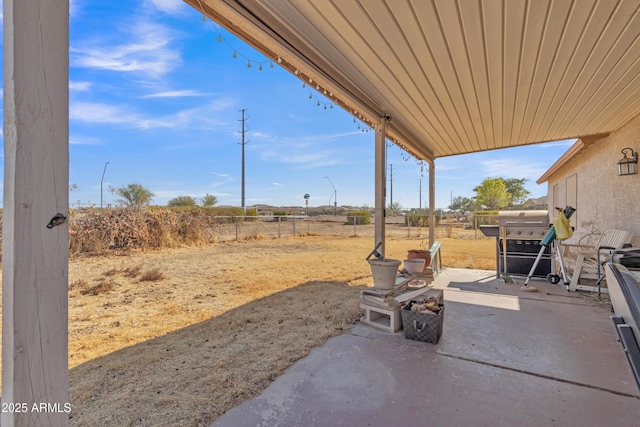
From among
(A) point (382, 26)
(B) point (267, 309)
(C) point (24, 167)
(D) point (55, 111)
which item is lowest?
(B) point (267, 309)

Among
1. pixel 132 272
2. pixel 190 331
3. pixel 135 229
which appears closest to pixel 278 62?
pixel 190 331

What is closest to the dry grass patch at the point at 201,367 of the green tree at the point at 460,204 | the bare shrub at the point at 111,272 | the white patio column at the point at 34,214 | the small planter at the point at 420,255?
the white patio column at the point at 34,214

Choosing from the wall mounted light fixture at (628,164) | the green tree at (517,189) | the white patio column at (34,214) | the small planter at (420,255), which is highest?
the green tree at (517,189)

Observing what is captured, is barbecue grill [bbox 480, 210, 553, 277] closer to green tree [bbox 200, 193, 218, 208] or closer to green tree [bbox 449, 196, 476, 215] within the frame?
green tree [bbox 200, 193, 218, 208]

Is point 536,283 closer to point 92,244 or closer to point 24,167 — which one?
point 24,167

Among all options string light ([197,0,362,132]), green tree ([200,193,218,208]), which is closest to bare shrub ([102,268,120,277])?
string light ([197,0,362,132])

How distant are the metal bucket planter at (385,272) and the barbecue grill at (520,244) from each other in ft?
9.80

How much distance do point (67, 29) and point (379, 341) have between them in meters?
2.68

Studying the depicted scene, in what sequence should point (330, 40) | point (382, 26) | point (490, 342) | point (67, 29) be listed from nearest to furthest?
1. point (67, 29)
2. point (382, 26)
3. point (330, 40)
4. point (490, 342)

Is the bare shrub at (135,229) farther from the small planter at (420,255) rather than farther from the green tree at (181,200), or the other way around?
the green tree at (181,200)

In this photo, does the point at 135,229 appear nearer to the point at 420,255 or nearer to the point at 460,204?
the point at 420,255

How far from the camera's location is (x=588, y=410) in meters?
1.60

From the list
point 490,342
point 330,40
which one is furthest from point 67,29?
point 490,342

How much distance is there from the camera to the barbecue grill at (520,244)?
4.72 meters
